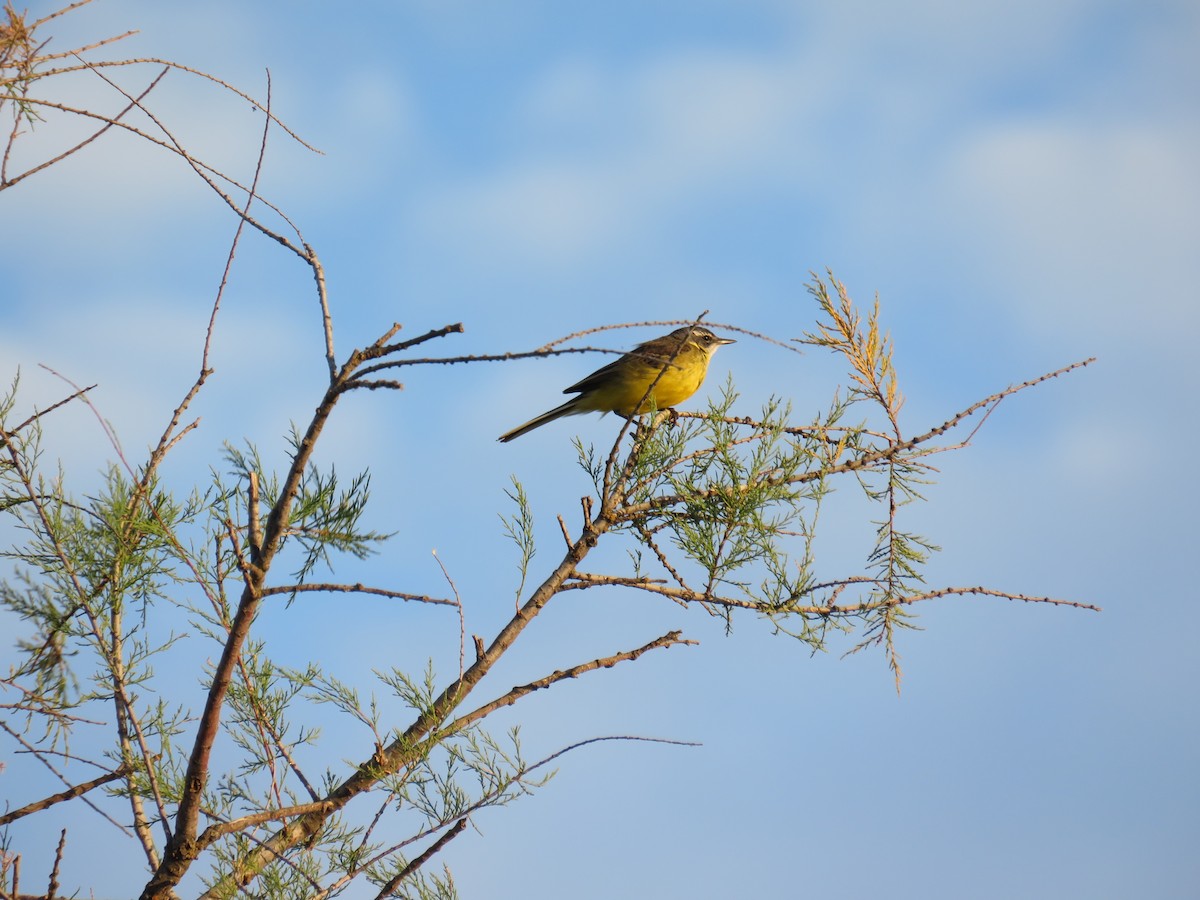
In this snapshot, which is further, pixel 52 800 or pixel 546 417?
pixel 546 417

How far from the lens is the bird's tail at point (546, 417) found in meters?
7.45

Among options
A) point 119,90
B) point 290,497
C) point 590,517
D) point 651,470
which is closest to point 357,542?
point 290,497

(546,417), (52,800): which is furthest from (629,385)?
(52,800)

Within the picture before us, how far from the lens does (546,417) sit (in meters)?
7.62

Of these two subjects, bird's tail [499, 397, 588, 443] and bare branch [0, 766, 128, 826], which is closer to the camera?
bare branch [0, 766, 128, 826]

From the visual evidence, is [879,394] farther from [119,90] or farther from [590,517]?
[119,90]

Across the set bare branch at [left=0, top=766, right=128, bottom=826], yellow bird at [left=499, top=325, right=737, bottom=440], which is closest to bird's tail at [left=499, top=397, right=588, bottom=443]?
yellow bird at [left=499, top=325, right=737, bottom=440]

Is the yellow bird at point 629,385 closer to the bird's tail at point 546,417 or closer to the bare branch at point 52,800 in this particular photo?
the bird's tail at point 546,417

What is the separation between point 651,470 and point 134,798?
2231 mm

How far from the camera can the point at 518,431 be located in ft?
24.5

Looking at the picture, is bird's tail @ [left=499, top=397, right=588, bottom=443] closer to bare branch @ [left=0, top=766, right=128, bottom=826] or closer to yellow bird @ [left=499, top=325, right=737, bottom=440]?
yellow bird @ [left=499, top=325, right=737, bottom=440]

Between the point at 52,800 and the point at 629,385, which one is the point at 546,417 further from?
the point at 52,800

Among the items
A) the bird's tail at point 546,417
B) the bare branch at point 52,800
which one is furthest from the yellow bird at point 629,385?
the bare branch at point 52,800

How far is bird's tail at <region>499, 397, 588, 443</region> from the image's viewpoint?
7449 mm
